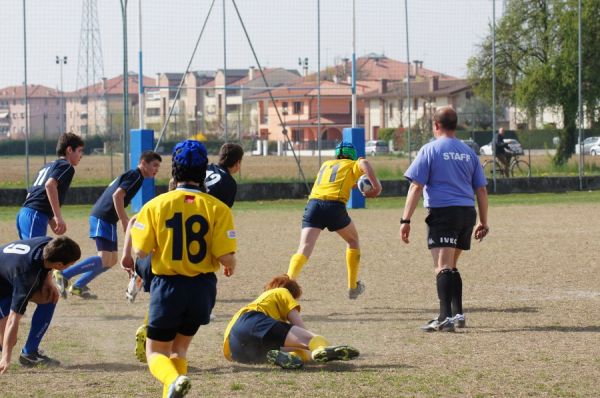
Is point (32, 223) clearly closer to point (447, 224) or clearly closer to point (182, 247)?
point (447, 224)

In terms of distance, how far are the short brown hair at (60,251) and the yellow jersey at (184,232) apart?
1.27 meters

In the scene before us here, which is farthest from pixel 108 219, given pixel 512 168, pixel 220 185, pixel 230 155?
pixel 512 168

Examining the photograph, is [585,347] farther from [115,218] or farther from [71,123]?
[71,123]

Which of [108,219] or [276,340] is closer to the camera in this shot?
[276,340]

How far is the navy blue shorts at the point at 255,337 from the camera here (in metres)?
7.71

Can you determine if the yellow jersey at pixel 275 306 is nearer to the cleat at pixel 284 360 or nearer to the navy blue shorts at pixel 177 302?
the cleat at pixel 284 360

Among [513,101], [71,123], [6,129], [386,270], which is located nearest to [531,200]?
[513,101]

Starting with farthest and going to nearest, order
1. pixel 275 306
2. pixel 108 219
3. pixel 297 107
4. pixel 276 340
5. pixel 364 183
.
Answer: pixel 297 107, pixel 364 183, pixel 108 219, pixel 275 306, pixel 276 340

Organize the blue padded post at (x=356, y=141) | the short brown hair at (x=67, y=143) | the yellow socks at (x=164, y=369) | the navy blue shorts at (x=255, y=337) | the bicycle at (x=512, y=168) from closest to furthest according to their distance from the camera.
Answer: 1. the yellow socks at (x=164, y=369)
2. the navy blue shorts at (x=255, y=337)
3. the short brown hair at (x=67, y=143)
4. the blue padded post at (x=356, y=141)
5. the bicycle at (x=512, y=168)

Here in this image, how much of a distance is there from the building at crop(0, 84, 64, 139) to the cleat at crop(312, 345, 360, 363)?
21.5 m

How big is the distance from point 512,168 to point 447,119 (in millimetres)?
23779

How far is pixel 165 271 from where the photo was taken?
19.5 feet

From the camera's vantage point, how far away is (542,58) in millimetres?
37688

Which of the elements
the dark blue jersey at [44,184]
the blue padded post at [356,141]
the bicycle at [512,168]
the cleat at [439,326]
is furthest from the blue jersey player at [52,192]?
the bicycle at [512,168]
